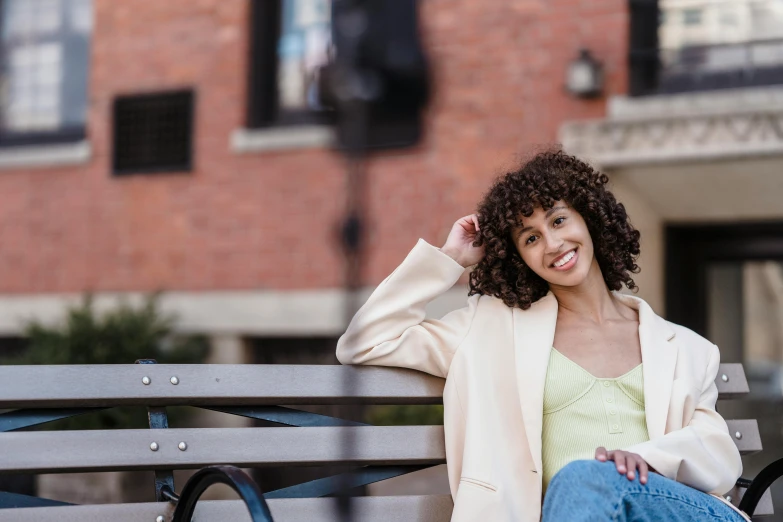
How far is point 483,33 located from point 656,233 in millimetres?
1715

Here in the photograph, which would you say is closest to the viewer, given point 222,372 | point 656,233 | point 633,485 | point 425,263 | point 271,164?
point 633,485

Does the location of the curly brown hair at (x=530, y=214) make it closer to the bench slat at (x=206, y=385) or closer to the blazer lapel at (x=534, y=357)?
the blazer lapel at (x=534, y=357)

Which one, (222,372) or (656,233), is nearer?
(222,372)

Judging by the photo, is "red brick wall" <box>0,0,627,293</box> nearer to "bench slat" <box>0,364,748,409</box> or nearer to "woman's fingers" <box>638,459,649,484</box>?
"bench slat" <box>0,364,748,409</box>

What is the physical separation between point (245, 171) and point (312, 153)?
534 mm

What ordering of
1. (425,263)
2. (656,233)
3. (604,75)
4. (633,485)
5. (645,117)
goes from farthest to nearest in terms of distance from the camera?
1. (656,233)
2. (604,75)
3. (645,117)
4. (425,263)
5. (633,485)

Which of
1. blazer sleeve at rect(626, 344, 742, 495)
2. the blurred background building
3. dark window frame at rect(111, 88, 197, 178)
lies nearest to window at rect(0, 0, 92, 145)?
the blurred background building

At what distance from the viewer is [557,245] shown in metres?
2.42

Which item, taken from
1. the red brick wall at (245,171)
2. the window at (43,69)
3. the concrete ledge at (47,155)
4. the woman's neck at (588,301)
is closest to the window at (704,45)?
the red brick wall at (245,171)

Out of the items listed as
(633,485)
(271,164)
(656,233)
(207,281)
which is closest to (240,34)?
(271,164)

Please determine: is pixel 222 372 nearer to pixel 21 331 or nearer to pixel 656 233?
pixel 656 233

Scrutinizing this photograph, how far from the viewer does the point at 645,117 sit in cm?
544

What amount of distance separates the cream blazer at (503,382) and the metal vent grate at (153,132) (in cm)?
490

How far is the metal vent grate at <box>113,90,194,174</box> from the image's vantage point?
7.06 m
